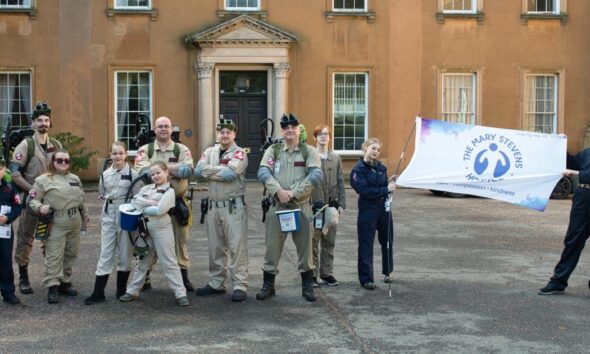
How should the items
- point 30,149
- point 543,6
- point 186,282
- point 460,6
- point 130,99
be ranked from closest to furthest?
1. point 186,282
2. point 30,149
3. point 130,99
4. point 460,6
5. point 543,6

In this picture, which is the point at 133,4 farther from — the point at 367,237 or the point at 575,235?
the point at 575,235

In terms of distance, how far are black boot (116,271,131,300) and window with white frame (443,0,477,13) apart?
1751cm

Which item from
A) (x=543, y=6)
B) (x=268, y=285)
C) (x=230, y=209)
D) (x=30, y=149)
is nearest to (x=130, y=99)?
(x=543, y=6)

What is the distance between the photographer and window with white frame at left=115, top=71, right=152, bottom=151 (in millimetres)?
23359

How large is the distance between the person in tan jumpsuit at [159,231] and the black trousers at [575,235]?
Answer: 411 centimetres

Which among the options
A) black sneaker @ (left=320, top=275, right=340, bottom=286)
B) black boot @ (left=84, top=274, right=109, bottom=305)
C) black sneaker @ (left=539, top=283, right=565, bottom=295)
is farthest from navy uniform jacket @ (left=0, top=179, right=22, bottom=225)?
black sneaker @ (left=539, top=283, right=565, bottom=295)

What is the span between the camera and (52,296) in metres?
8.59

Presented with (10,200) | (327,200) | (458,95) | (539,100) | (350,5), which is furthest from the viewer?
(539,100)

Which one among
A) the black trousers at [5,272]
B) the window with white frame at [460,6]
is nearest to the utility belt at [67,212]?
the black trousers at [5,272]

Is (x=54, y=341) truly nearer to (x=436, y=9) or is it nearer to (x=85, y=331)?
(x=85, y=331)

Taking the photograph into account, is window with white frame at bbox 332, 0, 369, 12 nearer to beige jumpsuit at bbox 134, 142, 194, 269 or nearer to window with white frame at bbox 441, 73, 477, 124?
window with white frame at bbox 441, 73, 477, 124

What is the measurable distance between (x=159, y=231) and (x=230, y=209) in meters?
0.80

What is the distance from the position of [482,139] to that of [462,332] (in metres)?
2.93

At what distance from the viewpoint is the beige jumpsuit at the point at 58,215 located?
8.61 meters
